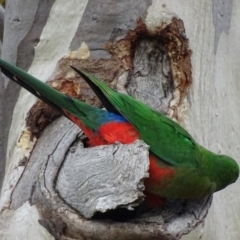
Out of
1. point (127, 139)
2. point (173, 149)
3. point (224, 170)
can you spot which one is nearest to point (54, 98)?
point (127, 139)

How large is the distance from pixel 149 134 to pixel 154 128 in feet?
0.07

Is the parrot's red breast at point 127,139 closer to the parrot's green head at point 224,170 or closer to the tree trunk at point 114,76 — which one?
the tree trunk at point 114,76

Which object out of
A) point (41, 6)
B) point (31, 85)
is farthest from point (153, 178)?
point (41, 6)

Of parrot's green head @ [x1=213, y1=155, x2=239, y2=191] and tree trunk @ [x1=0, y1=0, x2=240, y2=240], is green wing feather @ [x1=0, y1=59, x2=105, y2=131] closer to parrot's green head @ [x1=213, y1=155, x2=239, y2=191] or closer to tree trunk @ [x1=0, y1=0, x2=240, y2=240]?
tree trunk @ [x1=0, y1=0, x2=240, y2=240]

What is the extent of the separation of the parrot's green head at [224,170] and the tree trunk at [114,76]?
8cm

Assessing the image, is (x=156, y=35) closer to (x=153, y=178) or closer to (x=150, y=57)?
(x=150, y=57)

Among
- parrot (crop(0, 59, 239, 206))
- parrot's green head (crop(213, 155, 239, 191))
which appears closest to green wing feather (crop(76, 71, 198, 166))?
parrot (crop(0, 59, 239, 206))

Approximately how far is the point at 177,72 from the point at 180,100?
0.10 metres

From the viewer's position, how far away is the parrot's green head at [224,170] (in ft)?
5.80

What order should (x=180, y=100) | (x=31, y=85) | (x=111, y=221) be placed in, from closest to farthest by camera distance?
(x=111, y=221), (x=31, y=85), (x=180, y=100)

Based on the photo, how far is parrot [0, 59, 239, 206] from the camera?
65.1 inches

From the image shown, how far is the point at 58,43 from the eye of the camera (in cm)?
199

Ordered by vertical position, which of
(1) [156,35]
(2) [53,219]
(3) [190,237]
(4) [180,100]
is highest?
(1) [156,35]

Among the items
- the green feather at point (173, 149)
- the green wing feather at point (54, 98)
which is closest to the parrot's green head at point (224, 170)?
the green feather at point (173, 149)
